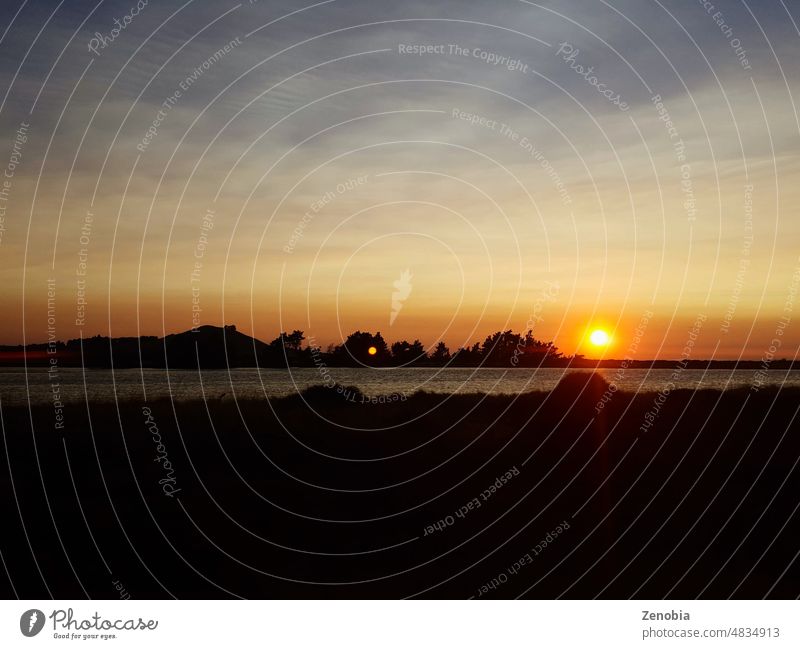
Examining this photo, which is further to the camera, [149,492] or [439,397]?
[439,397]

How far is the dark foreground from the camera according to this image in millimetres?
12719

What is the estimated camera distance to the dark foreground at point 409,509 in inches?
501

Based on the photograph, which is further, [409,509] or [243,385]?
[243,385]

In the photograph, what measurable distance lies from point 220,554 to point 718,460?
14654 mm

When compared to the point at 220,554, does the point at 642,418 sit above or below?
above

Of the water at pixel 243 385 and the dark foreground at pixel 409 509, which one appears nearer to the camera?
the dark foreground at pixel 409 509

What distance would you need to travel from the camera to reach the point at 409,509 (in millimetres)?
16766

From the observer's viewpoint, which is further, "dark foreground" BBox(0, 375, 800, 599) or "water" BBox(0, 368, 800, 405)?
"water" BBox(0, 368, 800, 405)

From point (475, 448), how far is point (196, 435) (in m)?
10.4
